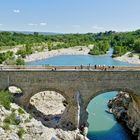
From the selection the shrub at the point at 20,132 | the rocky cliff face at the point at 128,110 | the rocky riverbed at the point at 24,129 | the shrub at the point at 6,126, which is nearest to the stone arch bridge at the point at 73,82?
the rocky riverbed at the point at 24,129

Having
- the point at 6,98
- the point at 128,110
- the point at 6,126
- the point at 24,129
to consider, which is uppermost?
the point at 6,98

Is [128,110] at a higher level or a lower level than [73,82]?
lower

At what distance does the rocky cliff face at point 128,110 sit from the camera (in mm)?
35031

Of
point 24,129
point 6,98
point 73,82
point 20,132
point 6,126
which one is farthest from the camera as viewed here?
point 73,82

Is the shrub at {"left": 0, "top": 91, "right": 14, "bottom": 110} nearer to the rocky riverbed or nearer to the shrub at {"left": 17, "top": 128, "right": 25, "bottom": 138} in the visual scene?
the rocky riverbed

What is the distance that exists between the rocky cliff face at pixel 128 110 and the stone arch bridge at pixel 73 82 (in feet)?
8.85

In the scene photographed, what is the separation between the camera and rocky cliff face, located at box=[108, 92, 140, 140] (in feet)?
115

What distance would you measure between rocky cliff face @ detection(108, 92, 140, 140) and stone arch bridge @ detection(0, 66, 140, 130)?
2.70m

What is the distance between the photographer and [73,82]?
32.2 m

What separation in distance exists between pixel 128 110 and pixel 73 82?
880 centimetres

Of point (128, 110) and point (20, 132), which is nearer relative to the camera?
point (20, 132)

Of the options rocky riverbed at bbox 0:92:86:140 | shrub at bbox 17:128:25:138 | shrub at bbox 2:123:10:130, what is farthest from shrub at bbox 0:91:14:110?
shrub at bbox 17:128:25:138

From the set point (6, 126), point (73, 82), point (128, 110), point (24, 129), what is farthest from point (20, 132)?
point (128, 110)

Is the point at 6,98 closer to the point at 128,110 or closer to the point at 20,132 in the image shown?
the point at 20,132
